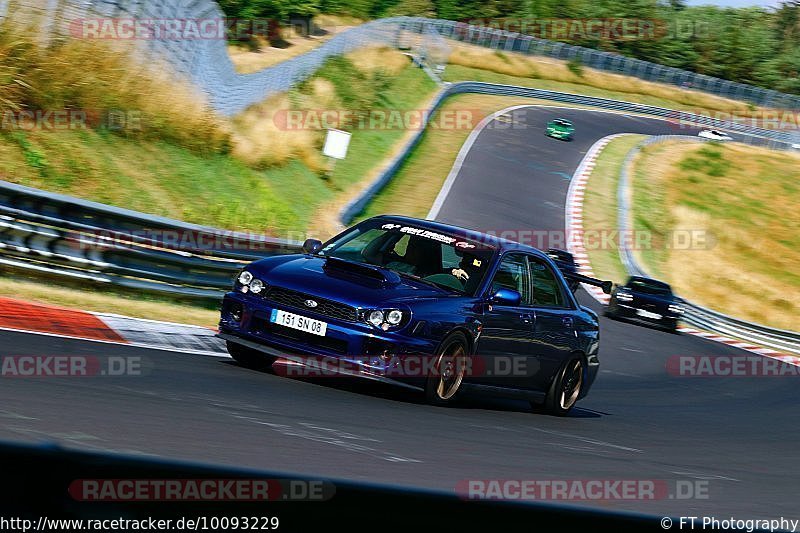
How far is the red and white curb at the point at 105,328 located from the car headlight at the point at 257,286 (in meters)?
1.14

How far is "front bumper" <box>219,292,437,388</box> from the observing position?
28.9ft

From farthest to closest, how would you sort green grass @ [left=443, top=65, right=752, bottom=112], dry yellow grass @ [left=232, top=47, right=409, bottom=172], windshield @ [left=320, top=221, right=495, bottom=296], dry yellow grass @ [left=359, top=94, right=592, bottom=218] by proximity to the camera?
green grass @ [left=443, top=65, right=752, bottom=112], dry yellow grass @ [left=359, top=94, right=592, bottom=218], dry yellow grass @ [left=232, top=47, right=409, bottom=172], windshield @ [left=320, top=221, right=495, bottom=296]

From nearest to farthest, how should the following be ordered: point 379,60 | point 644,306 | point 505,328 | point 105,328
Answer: point 505,328
point 105,328
point 644,306
point 379,60

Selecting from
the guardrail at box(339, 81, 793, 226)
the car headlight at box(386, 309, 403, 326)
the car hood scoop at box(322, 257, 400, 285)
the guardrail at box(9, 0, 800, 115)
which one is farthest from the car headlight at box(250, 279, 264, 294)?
the guardrail at box(339, 81, 793, 226)

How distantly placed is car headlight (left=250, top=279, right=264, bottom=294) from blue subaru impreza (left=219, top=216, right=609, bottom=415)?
0.01 meters

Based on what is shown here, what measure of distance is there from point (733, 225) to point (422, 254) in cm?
3830

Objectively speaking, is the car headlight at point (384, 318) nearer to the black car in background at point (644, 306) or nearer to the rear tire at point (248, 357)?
the rear tire at point (248, 357)

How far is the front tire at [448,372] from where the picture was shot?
917cm

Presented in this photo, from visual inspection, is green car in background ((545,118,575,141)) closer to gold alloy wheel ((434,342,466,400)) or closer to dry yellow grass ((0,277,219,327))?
dry yellow grass ((0,277,219,327))

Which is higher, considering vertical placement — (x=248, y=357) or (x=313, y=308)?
(x=313, y=308)

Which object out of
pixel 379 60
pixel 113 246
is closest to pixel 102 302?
pixel 113 246

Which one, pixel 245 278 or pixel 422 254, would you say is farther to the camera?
pixel 422 254

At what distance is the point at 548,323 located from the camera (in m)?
10.6

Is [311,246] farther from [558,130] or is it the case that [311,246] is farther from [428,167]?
[558,130]
